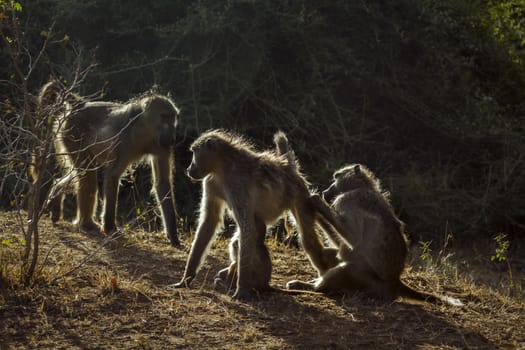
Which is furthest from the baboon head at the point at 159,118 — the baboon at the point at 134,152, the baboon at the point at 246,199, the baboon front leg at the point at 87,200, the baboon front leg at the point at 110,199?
the baboon at the point at 246,199

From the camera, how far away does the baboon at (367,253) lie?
15.3 feet

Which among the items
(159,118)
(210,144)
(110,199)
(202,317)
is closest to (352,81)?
(159,118)

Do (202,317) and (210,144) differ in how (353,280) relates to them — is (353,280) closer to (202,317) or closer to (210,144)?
(202,317)

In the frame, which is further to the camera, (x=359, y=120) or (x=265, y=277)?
(x=359, y=120)

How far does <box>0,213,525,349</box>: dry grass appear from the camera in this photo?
3.74 metres

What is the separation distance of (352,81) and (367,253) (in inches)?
199

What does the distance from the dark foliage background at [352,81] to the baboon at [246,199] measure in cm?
395

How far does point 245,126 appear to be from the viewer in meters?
9.24

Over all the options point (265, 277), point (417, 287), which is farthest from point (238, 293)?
point (417, 287)

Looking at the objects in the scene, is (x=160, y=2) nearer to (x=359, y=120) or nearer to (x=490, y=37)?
(x=359, y=120)

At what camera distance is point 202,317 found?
409 cm

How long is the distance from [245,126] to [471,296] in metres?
4.77

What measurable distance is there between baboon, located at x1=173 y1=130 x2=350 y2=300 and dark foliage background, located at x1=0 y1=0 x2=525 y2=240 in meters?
3.95

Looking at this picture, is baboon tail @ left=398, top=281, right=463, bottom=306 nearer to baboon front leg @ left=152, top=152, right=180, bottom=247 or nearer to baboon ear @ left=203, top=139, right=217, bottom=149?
baboon ear @ left=203, top=139, right=217, bottom=149
